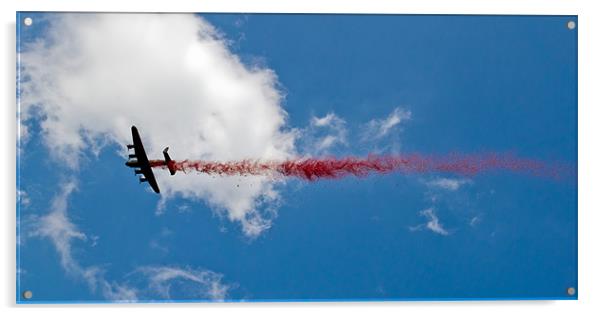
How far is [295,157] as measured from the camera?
5.02 meters

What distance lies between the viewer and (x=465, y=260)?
5.07 meters

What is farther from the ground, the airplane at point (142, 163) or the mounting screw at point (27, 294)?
the airplane at point (142, 163)

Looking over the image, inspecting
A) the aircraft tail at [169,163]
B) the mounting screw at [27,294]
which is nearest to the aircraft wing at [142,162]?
the aircraft tail at [169,163]

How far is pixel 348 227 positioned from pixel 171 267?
1.56 meters

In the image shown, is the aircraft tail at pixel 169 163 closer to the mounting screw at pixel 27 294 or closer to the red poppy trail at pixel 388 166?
the red poppy trail at pixel 388 166

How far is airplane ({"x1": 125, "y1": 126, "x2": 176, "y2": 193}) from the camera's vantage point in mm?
4883

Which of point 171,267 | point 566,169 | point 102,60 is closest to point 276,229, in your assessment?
point 171,267

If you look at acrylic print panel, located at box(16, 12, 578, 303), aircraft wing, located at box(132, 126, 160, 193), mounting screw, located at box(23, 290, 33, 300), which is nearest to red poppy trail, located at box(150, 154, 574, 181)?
acrylic print panel, located at box(16, 12, 578, 303)

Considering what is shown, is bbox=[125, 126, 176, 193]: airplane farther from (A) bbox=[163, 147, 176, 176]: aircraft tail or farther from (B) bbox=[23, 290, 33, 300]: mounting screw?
(B) bbox=[23, 290, 33, 300]: mounting screw

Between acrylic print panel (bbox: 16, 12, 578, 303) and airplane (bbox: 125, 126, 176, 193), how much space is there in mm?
19

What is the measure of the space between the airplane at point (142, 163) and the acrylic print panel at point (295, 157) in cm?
2

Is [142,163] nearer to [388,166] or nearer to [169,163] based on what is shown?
[169,163]

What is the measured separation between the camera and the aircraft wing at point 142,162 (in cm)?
487

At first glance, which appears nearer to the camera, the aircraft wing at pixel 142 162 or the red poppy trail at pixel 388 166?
the aircraft wing at pixel 142 162
